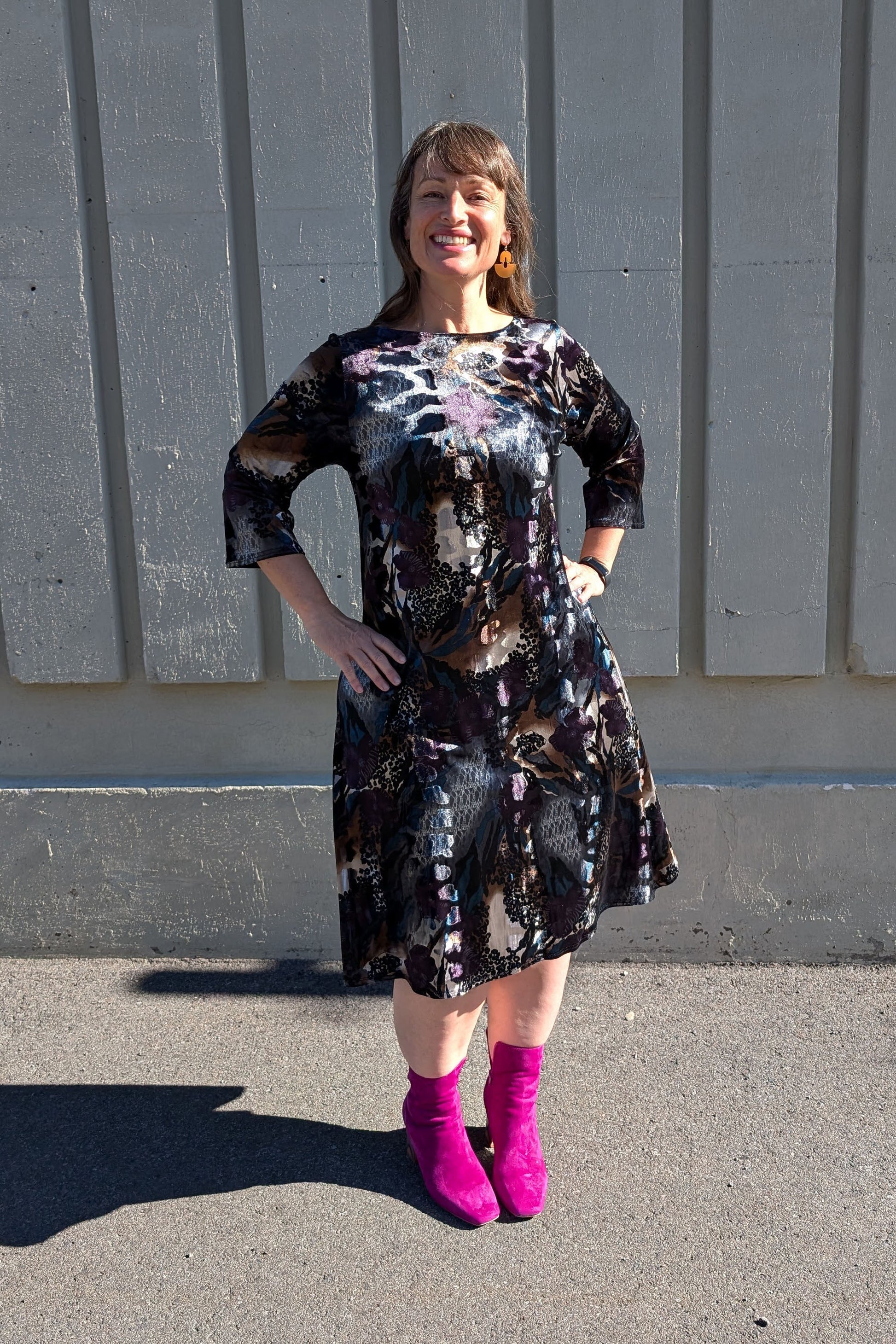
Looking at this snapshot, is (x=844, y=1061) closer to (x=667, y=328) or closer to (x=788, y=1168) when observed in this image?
(x=788, y=1168)

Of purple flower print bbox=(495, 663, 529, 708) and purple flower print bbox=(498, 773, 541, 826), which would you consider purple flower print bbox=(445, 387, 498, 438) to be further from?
purple flower print bbox=(498, 773, 541, 826)

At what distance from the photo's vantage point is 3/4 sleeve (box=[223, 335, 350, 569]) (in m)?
2.13

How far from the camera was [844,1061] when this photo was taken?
2.81m

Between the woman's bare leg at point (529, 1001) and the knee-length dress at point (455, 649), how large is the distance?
12cm

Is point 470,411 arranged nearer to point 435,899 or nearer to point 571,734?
point 571,734

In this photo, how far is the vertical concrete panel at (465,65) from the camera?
3.03m

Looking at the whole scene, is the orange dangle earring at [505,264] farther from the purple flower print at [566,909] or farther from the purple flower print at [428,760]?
the purple flower print at [566,909]

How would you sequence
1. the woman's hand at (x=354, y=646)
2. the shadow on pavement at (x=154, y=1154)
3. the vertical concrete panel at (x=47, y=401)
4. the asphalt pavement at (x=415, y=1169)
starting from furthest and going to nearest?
the vertical concrete panel at (x=47, y=401) < the shadow on pavement at (x=154, y=1154) < the woman's hand at (x=354, y=646) < the asphalt pavement at (x=415, y=1169)

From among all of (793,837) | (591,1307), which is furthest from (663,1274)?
(793,837)

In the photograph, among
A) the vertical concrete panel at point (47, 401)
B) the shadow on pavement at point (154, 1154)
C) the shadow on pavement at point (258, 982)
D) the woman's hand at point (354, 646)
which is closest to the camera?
the woman's hand at point (354, 646)

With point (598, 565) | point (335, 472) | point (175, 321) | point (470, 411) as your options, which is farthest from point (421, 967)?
point (175, 321)

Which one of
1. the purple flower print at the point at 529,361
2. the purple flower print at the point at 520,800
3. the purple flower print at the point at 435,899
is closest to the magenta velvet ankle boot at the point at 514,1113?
the purple flower print at the point at 435,899

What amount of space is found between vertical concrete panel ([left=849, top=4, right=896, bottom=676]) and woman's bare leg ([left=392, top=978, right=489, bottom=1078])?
5.70ft

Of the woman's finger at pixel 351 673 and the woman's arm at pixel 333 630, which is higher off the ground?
the woman's arm at pixel 333 630
